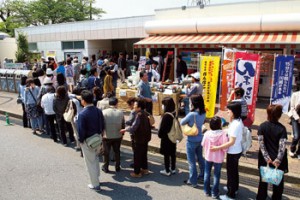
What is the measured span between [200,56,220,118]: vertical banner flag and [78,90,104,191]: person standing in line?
14.1ft

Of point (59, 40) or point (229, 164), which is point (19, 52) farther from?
point (229, 164)

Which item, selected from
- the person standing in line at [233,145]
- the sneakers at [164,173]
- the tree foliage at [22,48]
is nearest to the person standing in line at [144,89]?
the sneakers at [164,173]

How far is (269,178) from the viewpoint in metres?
3.94

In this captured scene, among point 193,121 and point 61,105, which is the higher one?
point 193,121

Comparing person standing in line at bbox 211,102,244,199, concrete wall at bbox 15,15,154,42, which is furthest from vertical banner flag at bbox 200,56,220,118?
concrete wall at bbox 15,15,154,42

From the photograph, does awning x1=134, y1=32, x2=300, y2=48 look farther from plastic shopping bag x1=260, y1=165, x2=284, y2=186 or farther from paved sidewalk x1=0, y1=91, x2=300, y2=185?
plastic shopping bag x1=260, y1=165, x2=284, y2=186

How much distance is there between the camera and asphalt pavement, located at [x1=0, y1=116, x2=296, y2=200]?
4656 mm

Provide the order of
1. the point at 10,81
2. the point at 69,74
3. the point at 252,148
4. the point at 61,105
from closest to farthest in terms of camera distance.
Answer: the point at 252,148, the point at 61,105, the point at 69,74, the point at 10,81

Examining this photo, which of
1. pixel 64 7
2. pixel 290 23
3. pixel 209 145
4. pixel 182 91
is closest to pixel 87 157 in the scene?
pixel 209 145

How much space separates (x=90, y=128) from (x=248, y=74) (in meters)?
4.29

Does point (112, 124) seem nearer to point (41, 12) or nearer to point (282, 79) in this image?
point (282, 79)

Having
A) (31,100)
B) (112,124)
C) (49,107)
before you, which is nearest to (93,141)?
(112,124)

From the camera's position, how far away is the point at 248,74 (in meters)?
6.92

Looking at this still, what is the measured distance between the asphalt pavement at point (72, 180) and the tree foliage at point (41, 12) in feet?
116
